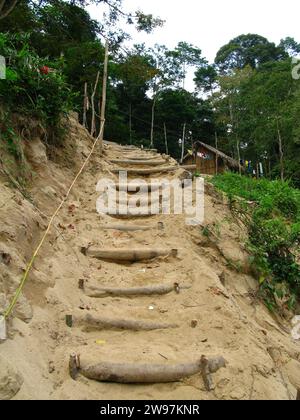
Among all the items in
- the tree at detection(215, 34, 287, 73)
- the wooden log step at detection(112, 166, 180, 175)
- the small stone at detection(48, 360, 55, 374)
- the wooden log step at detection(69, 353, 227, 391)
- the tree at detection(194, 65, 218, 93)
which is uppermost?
the tree at detection(215, 34, 287, 73)

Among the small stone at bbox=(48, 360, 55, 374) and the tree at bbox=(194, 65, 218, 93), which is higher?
the tree at bbox=(194, 65, 218, 93)

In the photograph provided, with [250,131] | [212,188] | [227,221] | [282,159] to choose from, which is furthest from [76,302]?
[250,131]

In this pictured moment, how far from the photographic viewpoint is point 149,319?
9.39 ft

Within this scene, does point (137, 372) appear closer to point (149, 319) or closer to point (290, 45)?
point (149, 319)

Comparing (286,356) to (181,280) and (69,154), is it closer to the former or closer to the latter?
(181,280)

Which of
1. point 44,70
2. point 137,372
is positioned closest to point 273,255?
point 137,372

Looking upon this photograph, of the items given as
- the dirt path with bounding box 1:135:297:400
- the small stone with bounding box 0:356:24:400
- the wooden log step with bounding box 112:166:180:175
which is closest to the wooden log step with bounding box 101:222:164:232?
the dirt path with bounding box 1:135:297:400

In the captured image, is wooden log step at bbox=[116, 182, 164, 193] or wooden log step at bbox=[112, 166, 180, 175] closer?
wooden log step at bbox=[116, 182, 164, 193]

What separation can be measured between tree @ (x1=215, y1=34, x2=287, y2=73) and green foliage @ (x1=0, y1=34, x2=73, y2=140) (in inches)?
1156

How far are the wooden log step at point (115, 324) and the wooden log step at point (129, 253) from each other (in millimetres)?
1006

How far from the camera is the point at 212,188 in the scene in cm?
515

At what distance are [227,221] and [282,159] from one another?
14014 mm

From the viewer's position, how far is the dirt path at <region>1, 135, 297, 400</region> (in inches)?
86.5

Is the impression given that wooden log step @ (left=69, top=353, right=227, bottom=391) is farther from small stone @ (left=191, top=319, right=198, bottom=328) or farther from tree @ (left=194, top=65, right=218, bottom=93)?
tree @ (left=194, top=65, right=218, bottom=93)
